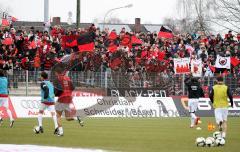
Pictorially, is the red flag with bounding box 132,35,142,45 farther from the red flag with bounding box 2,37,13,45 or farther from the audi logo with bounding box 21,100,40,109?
the red flag with bounding box 2,37,13,45

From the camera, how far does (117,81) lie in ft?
124

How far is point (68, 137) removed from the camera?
23422mm

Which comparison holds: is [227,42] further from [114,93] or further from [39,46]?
[39,46]

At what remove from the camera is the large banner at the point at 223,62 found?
38.0 metres

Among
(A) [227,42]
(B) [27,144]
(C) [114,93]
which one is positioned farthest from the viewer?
(A) [227,42]

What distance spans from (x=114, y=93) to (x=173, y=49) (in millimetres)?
4620

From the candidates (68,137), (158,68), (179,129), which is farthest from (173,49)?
(68,137)

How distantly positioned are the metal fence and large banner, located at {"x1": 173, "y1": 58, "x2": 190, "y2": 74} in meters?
0.57

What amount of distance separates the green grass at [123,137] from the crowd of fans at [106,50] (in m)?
6.31

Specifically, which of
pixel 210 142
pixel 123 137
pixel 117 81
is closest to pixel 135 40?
pixel 117 81

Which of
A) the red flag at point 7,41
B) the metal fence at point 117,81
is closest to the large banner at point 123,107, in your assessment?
the metal fence at point 117,81

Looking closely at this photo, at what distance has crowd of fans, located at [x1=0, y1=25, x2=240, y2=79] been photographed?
36219 millimetres

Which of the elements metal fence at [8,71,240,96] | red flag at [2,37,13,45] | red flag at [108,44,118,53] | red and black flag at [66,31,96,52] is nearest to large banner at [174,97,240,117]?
metal fence at [8,71,240,96]

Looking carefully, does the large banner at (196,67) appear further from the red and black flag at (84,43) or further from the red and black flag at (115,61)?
the red and black flag at (84,43)
